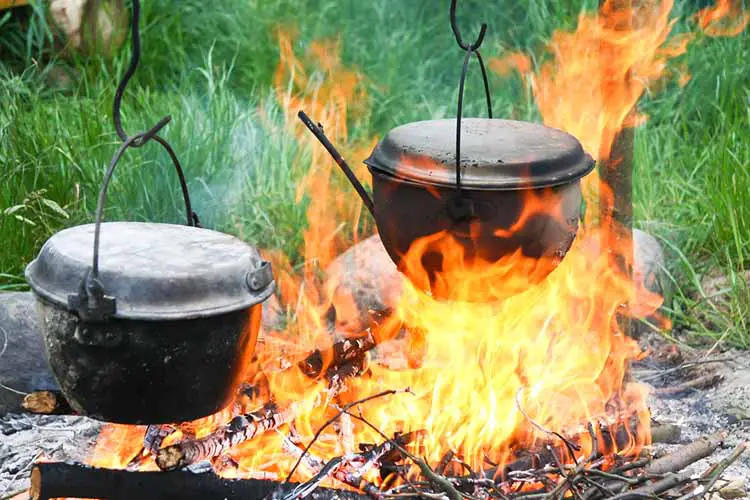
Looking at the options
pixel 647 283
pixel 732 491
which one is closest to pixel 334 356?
pixel 732 491

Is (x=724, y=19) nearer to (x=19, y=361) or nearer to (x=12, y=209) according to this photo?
(x=12, y=209)

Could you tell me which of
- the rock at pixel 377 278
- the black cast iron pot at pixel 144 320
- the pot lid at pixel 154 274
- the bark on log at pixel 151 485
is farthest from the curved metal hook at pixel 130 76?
the rock at pixel 377 278

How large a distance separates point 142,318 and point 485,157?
108 centimetres

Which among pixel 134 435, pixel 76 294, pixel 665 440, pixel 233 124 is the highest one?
pixel 76 294

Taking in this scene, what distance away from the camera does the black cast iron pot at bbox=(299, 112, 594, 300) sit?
3.05 meters

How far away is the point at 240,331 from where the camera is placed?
2.89 metres

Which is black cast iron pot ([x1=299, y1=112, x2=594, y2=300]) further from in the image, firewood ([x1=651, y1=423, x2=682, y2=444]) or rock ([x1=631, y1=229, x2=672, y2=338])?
rock ([x1=631, y1=229, x2=672, y2=338])

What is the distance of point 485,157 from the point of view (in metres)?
3.07

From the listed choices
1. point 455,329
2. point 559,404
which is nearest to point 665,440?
point 559,404

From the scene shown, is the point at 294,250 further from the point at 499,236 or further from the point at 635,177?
the point at 499,236

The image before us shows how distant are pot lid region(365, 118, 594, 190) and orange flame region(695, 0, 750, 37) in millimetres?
3763

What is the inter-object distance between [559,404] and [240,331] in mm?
1367

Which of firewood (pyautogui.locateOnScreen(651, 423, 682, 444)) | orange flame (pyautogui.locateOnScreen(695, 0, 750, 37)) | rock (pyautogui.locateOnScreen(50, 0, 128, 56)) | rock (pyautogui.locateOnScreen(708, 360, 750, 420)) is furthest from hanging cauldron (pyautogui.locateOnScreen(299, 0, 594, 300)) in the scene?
orange flame (pyautogui.locateOnScreen(695, 0, 750, 37))

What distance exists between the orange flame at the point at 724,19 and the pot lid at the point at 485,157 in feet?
12.3
